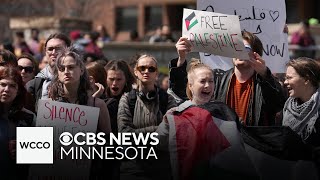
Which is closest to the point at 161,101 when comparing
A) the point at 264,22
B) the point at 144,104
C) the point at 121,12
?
the point at 144,104

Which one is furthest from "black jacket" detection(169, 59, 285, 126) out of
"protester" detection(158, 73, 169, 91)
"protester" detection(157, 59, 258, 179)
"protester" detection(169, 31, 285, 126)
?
"protester" detection(158, 73, 169, 91)

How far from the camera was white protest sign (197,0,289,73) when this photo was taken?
733 cm

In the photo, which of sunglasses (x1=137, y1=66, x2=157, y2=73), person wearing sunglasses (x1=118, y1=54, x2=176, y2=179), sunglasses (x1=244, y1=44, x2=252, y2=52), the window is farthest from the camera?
the window

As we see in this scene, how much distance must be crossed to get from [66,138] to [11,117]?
46 cm

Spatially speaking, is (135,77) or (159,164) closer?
(159,164)

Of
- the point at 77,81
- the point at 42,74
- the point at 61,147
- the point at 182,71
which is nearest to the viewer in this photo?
the point at 61,147

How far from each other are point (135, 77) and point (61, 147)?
6.07 ft

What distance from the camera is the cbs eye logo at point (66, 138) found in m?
5.61

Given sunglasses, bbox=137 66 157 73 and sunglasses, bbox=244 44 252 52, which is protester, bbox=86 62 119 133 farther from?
sunglasses, bbox=244 44 252 52

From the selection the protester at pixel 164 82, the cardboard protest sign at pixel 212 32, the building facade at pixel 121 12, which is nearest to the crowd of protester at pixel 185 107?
the cardboard protest sign at pixel 212 32

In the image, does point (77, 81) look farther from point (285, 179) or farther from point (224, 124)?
point (285, 179)

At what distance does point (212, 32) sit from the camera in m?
6.57

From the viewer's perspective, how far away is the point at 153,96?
21.4 feet

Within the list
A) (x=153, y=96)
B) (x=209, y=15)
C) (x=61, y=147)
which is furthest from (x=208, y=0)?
(x=61, y=147)
